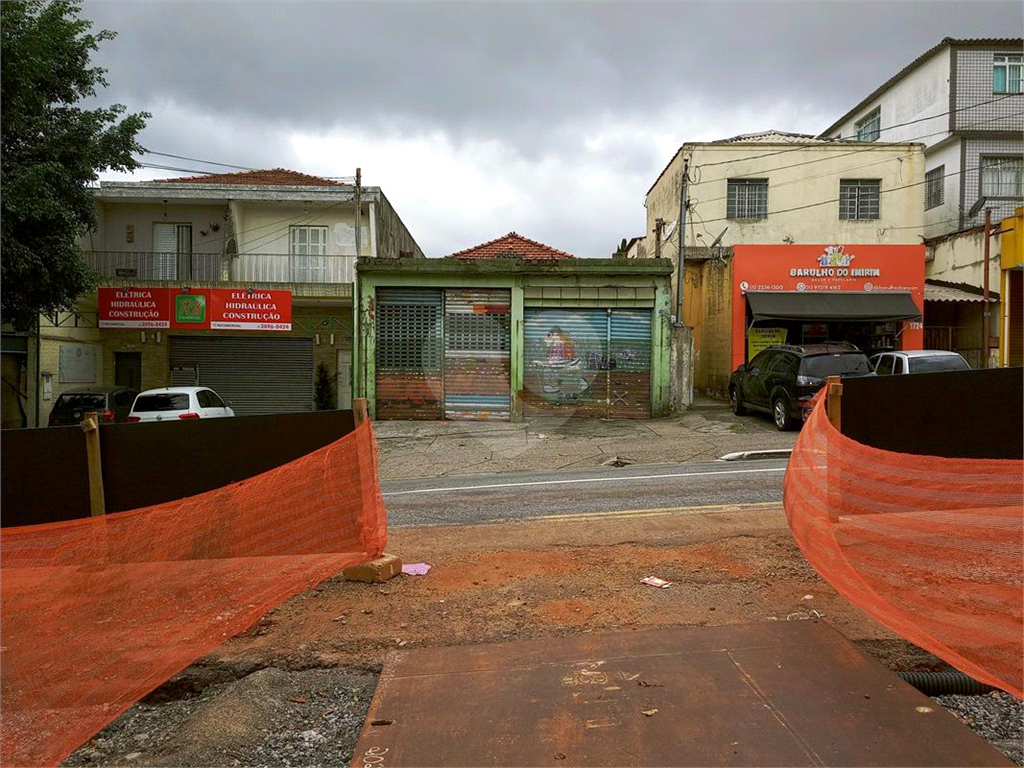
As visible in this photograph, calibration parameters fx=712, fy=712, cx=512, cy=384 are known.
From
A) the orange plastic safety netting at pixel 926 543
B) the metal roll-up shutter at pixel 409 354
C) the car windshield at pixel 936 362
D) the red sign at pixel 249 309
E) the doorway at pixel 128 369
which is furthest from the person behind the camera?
the doorway at pixel 128 369

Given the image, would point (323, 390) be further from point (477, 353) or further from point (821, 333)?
point (821, 333)

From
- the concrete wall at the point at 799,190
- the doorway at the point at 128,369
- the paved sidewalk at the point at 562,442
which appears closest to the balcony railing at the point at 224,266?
the doorway at the point at 128,369

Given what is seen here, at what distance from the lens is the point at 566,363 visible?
18.9 meters

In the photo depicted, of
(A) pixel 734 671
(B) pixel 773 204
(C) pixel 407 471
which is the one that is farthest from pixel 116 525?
(B) pixel 773 204

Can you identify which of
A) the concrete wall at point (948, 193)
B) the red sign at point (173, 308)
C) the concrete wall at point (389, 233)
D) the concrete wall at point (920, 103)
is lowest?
the red sign at point (173, 308)

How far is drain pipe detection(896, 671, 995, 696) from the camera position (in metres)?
3.77

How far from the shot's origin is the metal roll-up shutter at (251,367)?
2348 centimetres

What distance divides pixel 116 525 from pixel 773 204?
23.6 m

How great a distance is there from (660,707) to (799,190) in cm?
2381

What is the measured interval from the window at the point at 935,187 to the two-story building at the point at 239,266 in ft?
75.2

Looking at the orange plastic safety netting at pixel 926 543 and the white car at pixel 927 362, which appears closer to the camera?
the orange plastic safety netting at pixel 926 543

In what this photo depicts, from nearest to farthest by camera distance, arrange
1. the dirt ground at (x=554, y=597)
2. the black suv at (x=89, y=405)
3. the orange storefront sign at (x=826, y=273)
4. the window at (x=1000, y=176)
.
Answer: the dirt ground at (x=554, y=597)
the black suv at (x=89, y=405)
the orange storefront sign at (x=826, y=273)
the window at (x=1000, y=176)

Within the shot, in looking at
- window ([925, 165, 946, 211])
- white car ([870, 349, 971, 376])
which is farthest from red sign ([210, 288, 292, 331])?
window ([925, 165, 946, 211])

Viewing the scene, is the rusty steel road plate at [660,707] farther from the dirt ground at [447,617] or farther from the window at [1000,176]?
the window at [1000,176]
